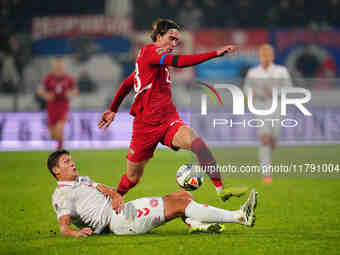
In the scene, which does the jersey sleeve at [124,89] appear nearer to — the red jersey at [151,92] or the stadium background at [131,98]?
the red jersey at [151,92]

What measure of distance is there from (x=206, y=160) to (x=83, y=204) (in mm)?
1264

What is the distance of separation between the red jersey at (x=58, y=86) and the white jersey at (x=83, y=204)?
9.06 m

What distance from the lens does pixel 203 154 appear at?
6.26 metres

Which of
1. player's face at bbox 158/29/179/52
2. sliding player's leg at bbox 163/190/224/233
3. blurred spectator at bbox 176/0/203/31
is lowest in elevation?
sliding player's leg at bbox 163/190/224/233

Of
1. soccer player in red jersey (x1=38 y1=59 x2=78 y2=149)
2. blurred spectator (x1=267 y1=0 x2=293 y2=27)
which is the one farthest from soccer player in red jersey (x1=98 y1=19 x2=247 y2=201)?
blurred spectator (x1=267 y1=0 x2=293 y2=27)

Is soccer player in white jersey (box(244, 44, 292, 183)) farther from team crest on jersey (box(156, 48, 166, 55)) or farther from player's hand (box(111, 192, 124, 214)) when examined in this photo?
player's hand (box(111, 192, 124, 214))

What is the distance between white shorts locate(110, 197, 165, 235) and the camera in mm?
5707

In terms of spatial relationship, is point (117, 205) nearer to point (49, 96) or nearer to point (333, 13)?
point (49, 96)

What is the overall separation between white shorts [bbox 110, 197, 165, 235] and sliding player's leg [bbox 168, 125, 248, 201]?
2.00ft

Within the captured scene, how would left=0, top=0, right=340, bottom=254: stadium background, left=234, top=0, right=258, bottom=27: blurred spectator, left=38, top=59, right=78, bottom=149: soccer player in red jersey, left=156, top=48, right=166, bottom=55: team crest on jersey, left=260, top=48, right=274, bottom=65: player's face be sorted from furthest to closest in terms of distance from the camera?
1. left=234, top=0, right=258, bottom=27: blurred spectator
2. left=38, top=59, right=78, bottom=149: soccer player in red jersey
3. left=260, top=48, right=274, bottom=65: player's face
4. left=0, top=0, right=340, bottom=254: stadium background
5. left=156, top=48, right=166, bottom=55: team crest on jersey

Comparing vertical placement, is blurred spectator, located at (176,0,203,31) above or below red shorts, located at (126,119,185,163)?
above

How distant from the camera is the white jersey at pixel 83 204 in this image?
5.67 m

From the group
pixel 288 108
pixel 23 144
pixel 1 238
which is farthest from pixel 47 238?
pixel 23 144

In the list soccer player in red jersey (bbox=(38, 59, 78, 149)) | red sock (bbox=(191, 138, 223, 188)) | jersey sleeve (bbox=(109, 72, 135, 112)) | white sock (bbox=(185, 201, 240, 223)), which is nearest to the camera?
white sock (bbox=(185, 201, 240, 223))
